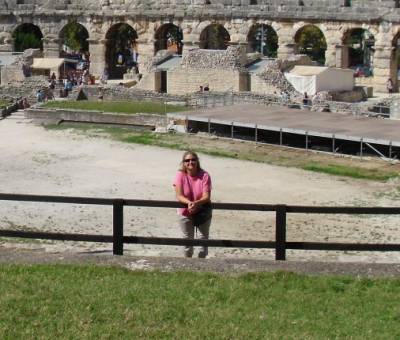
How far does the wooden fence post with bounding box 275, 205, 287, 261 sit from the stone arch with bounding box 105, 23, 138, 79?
37.6m

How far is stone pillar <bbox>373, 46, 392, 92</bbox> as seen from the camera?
137ft

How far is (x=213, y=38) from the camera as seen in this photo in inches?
1938

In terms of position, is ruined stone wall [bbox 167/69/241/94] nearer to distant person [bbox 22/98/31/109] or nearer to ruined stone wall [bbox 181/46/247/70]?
ruined stone wall [bbox 181/46/247/70]

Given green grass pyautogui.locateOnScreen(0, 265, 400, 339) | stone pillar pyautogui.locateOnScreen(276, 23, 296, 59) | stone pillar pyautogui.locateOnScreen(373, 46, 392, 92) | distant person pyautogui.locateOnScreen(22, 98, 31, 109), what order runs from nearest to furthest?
green grass pyautogui.locateOnScreen(0, 265, 400, 339)
distant person pyautogui.locateOnScreen(22, 98, 31, 109)
stone pillar pyautogui.locateOnScreen(373, 46, 392, 92)
stone pillar pyautogui.locateOnScreen(276, 23, 296, 59)

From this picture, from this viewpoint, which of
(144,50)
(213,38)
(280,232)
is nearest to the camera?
(280,232)

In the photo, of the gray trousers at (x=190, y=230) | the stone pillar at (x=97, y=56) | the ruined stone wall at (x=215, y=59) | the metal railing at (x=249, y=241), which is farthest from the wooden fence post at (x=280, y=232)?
the stone pillar at (x=97, y=56)

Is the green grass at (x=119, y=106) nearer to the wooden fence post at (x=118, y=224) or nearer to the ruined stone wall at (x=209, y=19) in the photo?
the ruined stone wall at (x=209, y=19)

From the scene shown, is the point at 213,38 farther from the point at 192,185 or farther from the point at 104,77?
the point at 192,185

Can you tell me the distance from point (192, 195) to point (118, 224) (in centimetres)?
114

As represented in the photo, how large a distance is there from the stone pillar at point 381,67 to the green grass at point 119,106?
37.9ft

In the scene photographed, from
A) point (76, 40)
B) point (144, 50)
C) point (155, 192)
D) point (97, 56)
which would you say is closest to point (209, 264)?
point (155, 192)

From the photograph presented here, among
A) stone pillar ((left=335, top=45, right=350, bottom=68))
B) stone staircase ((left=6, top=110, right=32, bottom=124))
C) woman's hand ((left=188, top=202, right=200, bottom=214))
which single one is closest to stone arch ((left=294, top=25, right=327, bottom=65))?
stone pillar ((left=335, top=45, right=350, bottom=68))

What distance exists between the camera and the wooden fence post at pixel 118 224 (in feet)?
35.6

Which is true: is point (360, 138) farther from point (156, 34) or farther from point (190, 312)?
point (156, 34)
